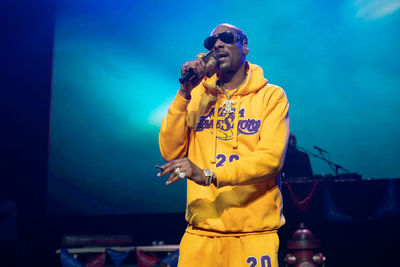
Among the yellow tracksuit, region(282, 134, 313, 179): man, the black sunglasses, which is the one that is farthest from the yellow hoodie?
region(282, 134, 313, 179): man

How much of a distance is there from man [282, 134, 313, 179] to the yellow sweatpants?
3.64 meters

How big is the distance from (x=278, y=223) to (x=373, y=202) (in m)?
3.38

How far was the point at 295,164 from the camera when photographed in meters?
5.25

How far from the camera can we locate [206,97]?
1754 mm

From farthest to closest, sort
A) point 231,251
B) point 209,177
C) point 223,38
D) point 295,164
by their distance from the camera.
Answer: point 295,164
point 223,38
point 231,251
point 209,177

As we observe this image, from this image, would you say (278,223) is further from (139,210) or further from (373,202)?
(139,210)

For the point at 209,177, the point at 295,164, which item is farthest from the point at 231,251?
the point at 295,164

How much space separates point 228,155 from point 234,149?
0.12ft

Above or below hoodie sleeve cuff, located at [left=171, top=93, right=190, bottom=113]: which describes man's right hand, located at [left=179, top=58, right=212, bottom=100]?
above

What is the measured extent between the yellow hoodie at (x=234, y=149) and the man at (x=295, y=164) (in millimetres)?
3499

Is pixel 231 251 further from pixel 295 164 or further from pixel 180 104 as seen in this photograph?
pixel 295 164

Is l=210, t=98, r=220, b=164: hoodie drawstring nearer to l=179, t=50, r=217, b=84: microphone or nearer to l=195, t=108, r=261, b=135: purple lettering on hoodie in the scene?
l=195, t=108, r=261, b=135: purple lettering on hoodie

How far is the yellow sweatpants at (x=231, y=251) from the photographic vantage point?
4.69 feet

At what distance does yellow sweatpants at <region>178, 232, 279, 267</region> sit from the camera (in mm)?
1429
